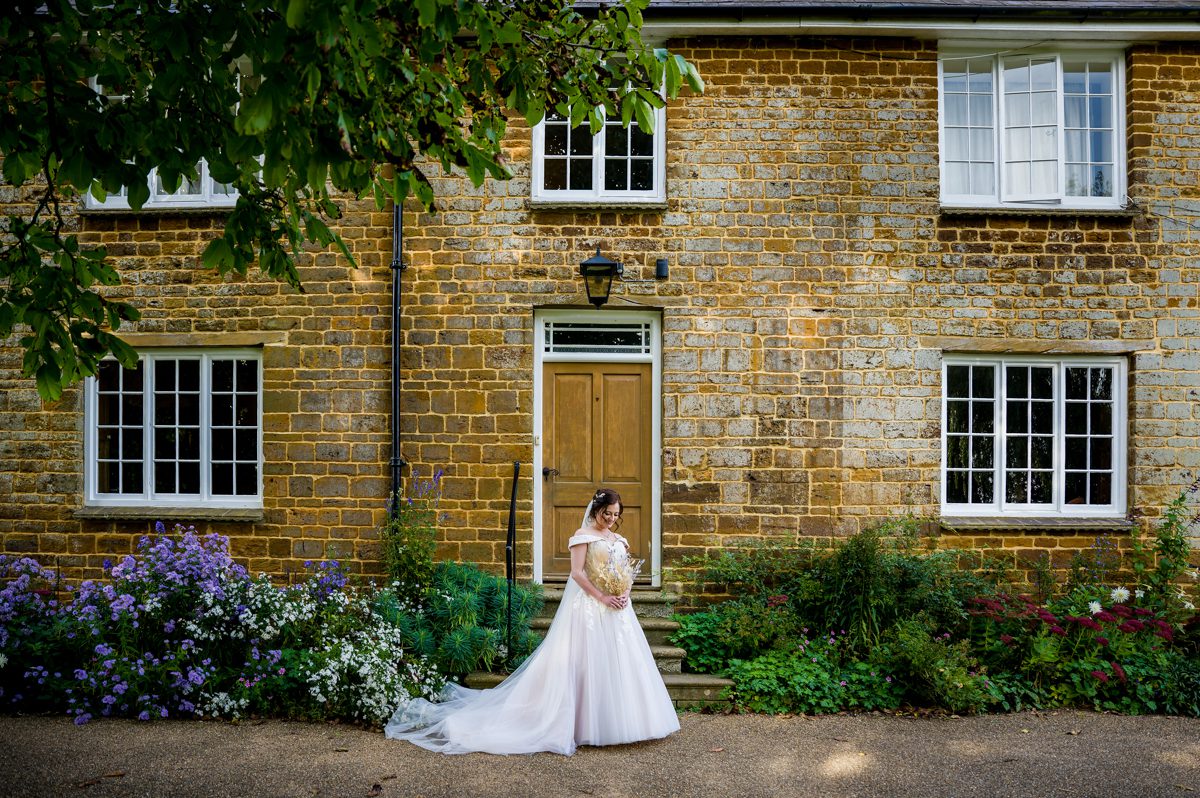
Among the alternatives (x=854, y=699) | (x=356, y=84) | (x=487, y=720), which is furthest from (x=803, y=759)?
(x=356, y=84)

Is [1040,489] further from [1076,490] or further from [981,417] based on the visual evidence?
[981,417]

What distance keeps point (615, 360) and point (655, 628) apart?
254 centimetres

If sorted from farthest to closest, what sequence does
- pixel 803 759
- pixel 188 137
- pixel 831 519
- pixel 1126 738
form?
pixel 831 519, pixel 1126 738, pixel 803 759, pixel 188 137

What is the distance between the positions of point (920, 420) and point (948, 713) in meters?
2.73

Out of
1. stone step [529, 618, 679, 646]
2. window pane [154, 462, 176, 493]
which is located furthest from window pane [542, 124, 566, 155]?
window pane [154, 462, 176, 493]

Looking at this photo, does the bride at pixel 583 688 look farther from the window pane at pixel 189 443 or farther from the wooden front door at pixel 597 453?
the window pane at pixel 189 443

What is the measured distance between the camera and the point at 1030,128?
8.34 m

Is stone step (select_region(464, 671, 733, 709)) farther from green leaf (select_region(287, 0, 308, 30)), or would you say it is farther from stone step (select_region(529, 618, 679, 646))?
green leaf (select_region(287, 0, 308, 30))

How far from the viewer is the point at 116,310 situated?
13.8ft

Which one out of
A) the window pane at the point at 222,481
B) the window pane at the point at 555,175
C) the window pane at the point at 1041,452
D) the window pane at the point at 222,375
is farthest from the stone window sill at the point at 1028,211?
the window pane at the point at 222,481

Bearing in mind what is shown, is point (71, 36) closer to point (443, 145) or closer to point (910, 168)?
point (443, 145)

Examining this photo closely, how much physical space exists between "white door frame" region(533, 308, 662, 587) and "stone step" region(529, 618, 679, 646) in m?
0.58

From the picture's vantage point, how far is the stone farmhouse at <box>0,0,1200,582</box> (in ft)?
26.4

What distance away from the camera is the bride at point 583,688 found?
18.5ft
